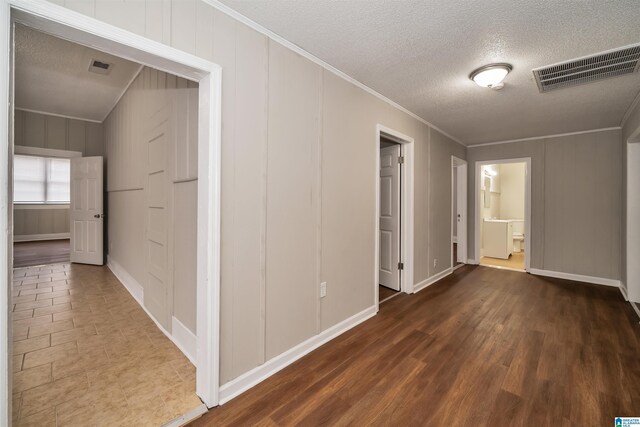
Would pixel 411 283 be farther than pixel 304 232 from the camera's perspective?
Yes

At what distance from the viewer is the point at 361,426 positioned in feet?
5.14

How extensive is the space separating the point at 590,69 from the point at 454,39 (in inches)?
59.4

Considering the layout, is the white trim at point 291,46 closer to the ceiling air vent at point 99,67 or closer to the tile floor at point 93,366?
the tile floor at point 93,366

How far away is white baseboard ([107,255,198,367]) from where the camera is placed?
2205 mm

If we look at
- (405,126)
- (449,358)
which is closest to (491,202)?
(405,126)

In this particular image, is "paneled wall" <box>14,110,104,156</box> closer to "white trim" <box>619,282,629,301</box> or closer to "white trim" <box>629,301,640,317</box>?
"white trim" <box>629,301,640,317</box>

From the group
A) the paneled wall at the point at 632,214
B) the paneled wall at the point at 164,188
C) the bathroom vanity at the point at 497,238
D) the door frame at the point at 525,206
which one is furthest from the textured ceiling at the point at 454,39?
the bathroom vanity at the point at 497,238

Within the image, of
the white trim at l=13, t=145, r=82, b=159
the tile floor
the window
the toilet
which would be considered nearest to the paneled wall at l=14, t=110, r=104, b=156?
the white trim at l=13, t=145, r=82, b=159

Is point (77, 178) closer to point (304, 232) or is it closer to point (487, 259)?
point (304, 232)

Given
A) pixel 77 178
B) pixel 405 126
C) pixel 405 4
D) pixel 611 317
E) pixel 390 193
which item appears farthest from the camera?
pixel 77 178

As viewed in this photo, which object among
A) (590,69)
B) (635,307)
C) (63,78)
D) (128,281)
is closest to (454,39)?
(590,69)

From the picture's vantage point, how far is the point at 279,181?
6.95ft

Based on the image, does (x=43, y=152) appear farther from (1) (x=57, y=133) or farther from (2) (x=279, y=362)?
(2) (x=279, y=362)

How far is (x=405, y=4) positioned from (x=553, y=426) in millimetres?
2696
